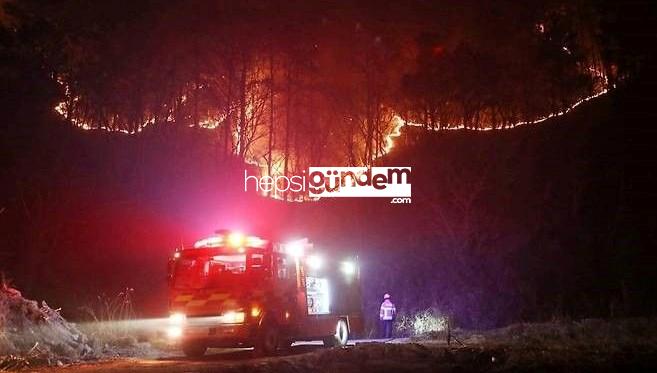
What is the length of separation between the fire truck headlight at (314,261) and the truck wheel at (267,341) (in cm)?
235

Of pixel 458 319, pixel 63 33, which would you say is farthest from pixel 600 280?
pixel 63 33

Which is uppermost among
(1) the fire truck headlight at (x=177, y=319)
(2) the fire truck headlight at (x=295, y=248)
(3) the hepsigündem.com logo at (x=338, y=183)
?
(3) the hepsigündem.com logo at (x=338, y=183)

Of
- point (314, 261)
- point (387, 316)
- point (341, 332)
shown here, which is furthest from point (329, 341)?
point (387, 316)

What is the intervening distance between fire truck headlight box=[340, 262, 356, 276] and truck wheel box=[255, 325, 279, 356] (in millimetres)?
3883

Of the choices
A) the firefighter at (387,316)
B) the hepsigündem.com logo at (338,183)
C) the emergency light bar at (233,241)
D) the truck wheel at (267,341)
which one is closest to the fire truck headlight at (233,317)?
the truck wheel at (267,341)

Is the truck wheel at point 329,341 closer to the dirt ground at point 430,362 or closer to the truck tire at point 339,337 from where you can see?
the truck tire at point 339,337

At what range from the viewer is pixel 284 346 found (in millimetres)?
19266

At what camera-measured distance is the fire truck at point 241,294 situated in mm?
17453

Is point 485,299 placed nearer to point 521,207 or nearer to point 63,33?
point 521,207

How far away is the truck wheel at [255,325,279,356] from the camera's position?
17.8 metres

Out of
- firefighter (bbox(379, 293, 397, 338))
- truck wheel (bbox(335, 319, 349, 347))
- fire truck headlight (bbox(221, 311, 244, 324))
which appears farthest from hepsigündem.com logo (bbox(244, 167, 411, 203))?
fire truck headlight (bbox(221, 311, 244, 324))

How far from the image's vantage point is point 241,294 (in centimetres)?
1753

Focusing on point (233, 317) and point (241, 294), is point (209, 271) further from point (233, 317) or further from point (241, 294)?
point (233, 317)

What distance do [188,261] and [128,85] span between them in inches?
899
